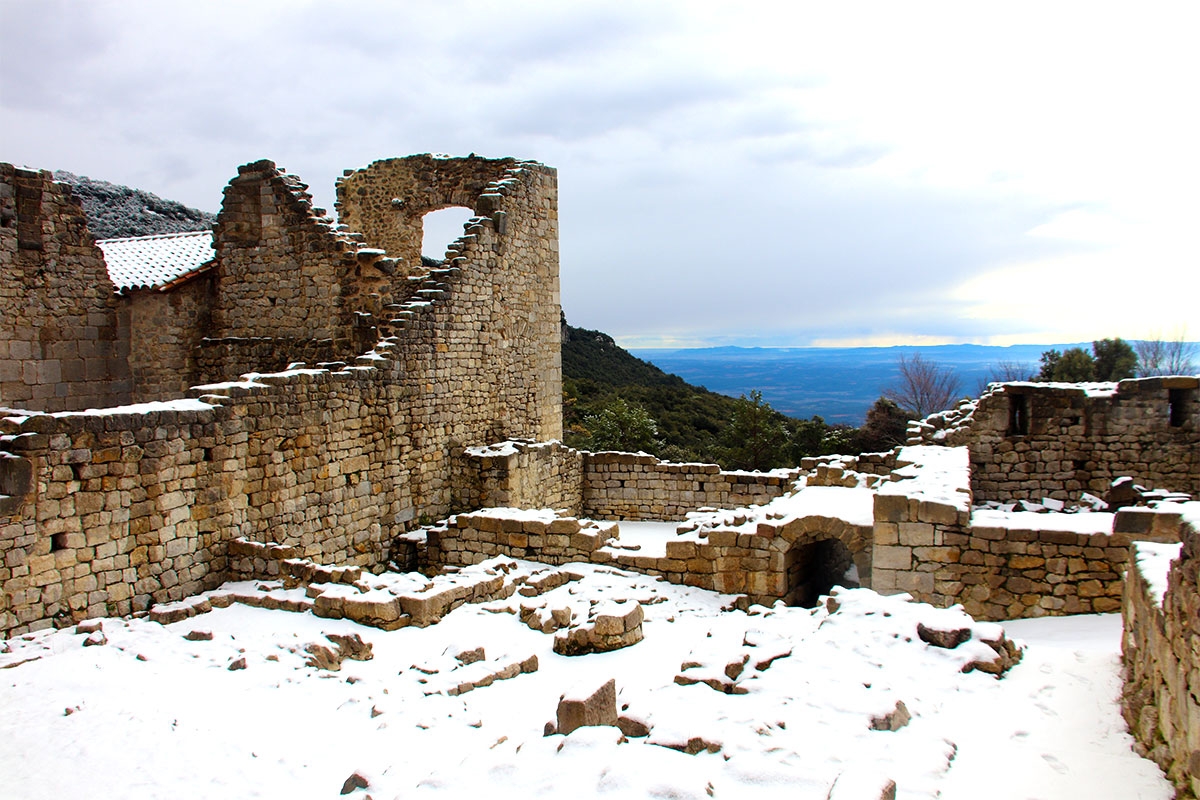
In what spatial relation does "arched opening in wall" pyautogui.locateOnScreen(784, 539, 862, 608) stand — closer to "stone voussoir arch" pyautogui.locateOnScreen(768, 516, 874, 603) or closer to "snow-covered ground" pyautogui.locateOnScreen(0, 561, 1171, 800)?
"stone voussoir arch" pyautogui.locateOnScreen(768, 516, 874, 603)

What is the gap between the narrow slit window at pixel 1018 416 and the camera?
14.0m

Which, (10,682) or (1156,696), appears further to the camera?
(10,682)

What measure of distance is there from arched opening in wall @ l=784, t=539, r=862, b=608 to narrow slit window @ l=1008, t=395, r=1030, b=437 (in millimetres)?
4304

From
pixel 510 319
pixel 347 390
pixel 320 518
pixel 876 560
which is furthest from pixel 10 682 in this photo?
pixel 510 319

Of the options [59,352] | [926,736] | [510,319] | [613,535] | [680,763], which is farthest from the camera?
[510,319]

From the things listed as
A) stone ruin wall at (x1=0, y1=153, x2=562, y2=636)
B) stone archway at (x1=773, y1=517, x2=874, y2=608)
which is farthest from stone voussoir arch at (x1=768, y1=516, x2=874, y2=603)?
stone ruin wall at (x1=0, y1=153, x2=562, y2=636)

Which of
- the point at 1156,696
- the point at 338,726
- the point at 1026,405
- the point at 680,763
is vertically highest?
the point at 1026,405

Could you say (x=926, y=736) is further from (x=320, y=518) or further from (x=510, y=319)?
(x=510, y=319)

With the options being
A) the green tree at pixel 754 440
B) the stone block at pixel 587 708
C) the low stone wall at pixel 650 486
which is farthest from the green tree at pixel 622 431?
the stone block at pixel 587 708

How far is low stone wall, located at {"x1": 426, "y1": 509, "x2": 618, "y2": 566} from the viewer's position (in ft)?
35.4

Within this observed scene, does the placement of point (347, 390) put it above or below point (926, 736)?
above

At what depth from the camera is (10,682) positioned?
20.5 feet

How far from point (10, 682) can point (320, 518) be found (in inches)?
167

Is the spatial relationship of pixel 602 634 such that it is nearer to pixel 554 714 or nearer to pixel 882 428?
pixel 554 714
